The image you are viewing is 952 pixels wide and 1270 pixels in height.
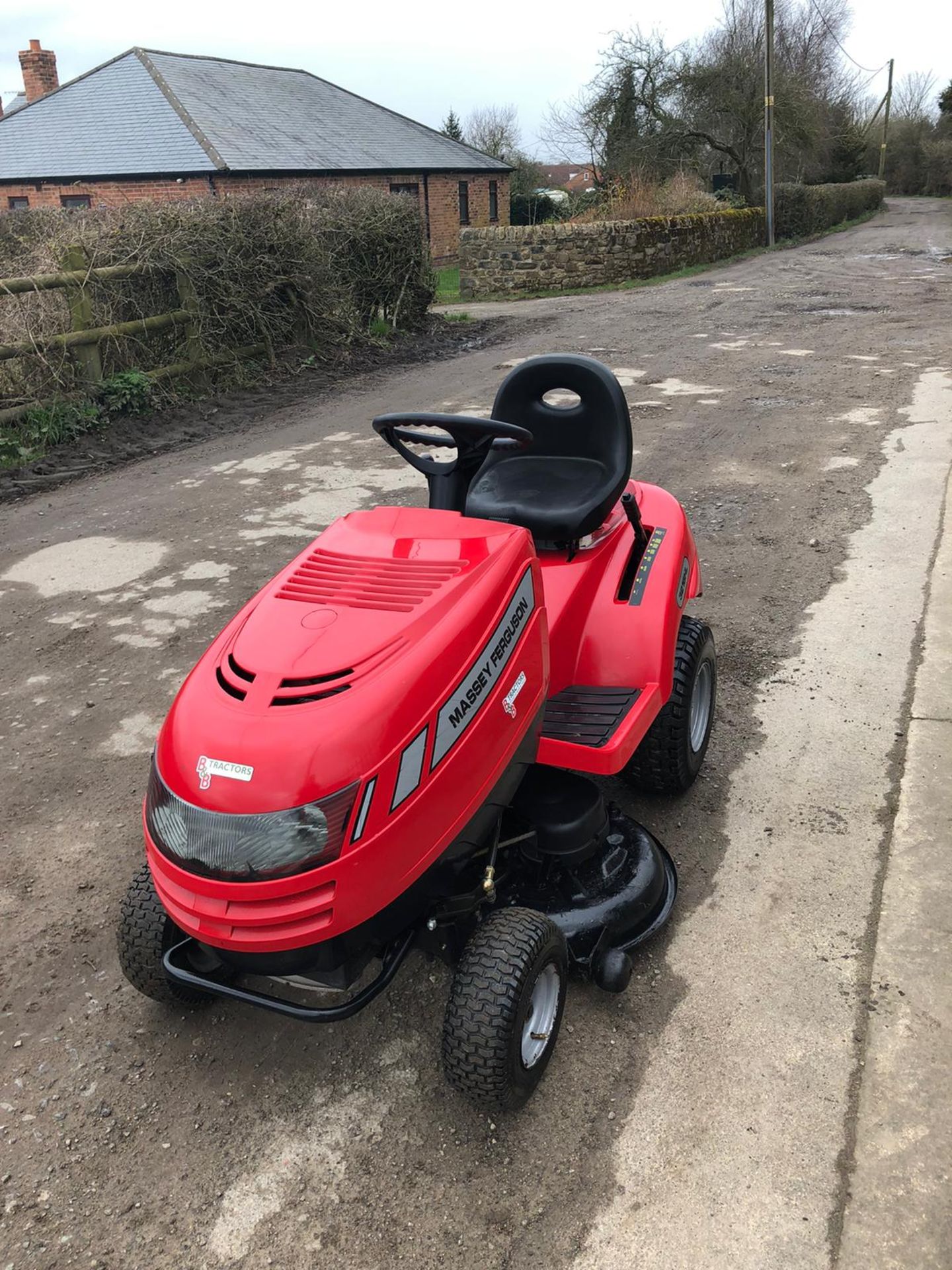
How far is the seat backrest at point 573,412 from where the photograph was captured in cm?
312

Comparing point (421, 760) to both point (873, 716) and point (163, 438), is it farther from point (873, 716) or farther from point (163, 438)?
point (163, 438)

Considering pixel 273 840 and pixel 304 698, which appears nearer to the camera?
pixel 273 840

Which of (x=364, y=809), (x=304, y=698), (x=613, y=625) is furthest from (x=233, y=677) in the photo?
(x=613, y=625)

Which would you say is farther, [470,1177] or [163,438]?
[163,438]

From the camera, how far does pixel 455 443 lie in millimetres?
2842

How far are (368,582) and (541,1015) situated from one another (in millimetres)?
1117

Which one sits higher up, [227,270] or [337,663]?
[227,270]

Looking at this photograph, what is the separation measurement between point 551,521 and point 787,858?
1.30m

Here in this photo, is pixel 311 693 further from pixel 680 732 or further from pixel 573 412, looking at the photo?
pixel 573 412

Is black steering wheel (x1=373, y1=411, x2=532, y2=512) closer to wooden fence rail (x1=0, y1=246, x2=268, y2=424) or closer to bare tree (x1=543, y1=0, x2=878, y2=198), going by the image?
wooden fence rail (x1=0, y1=246, x2=268, y2=424)

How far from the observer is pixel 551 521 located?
9.52 feet

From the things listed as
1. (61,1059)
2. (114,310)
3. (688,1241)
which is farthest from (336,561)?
(114,310)

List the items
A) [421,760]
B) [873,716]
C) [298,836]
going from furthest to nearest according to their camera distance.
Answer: [873,716] < [421,760] < [298,836]

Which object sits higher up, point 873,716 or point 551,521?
point 551,521
